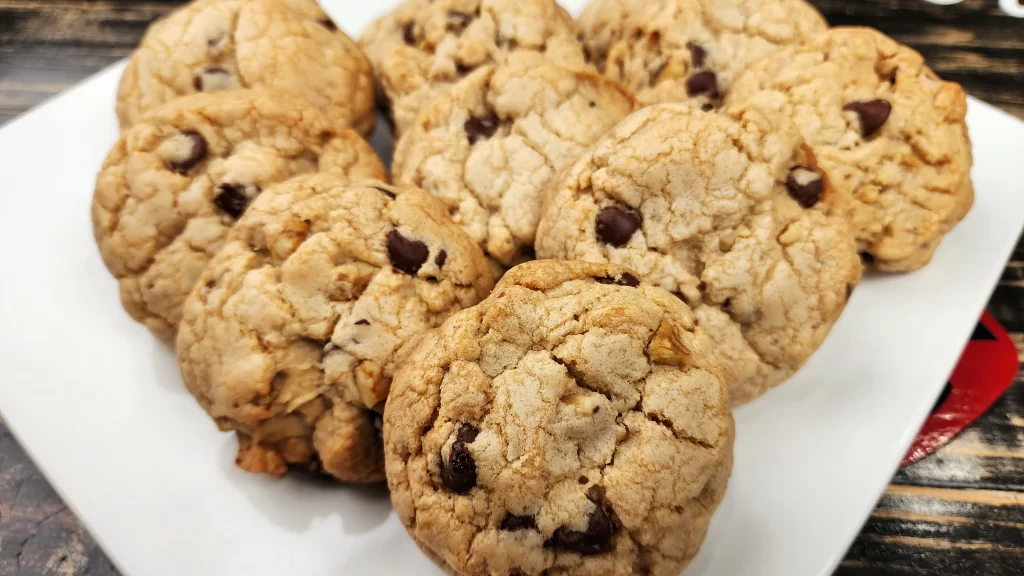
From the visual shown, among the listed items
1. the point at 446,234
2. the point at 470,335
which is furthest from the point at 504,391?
the point at 446,234

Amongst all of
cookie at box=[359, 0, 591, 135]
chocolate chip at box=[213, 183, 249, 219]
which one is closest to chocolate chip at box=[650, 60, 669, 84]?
cookie at box=[359, 0, 591, 135]

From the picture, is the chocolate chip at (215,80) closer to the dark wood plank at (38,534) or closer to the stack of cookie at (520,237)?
the stack of cookie at (520,237)

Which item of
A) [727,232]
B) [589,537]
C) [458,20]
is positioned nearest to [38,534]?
[589,537]

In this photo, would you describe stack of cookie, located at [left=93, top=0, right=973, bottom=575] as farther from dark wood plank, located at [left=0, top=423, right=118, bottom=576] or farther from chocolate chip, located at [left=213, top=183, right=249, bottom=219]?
dark wood plank, located at [left=0, top=423, right=118, bottom=576]

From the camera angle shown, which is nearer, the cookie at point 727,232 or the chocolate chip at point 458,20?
the cookie at point 727,232

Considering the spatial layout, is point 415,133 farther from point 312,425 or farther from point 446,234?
point 312,425

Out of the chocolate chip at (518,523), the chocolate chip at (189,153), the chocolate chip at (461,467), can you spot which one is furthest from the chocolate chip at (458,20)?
the chocolate chip at (518,523)
